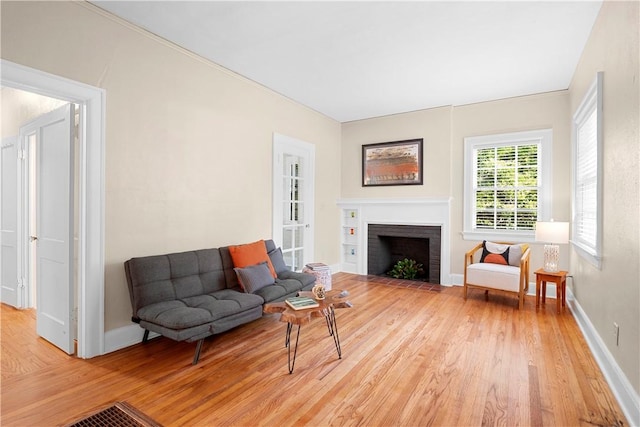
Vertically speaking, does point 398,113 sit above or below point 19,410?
above

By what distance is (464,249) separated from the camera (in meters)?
5.27

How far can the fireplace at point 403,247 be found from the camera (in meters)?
5.43

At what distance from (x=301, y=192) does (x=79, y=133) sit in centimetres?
312

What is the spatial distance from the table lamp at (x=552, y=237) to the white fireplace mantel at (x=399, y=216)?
1388 mm

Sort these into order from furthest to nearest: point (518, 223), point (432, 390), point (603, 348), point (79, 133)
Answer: point (518, 223)
point (79, 133)
point (603, 348)
point (432, 390)

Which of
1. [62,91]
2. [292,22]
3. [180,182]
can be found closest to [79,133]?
[62,91]

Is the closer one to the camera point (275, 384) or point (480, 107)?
point (275, 384)

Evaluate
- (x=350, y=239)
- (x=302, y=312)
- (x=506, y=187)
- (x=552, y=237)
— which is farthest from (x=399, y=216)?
(x=302, y=312)

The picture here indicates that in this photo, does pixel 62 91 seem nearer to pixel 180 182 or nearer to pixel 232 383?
pixel 180 182

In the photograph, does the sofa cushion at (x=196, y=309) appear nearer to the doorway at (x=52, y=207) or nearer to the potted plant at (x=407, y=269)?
the doorway at (x=52, y=207)

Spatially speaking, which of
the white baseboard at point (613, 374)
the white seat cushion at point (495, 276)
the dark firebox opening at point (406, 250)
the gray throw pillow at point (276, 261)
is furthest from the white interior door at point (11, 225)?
the white baseboard at point (613, 374)

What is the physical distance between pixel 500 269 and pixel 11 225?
6260 mm

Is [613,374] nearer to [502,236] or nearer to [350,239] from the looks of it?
[502,236]

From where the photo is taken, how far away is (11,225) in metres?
4.19
